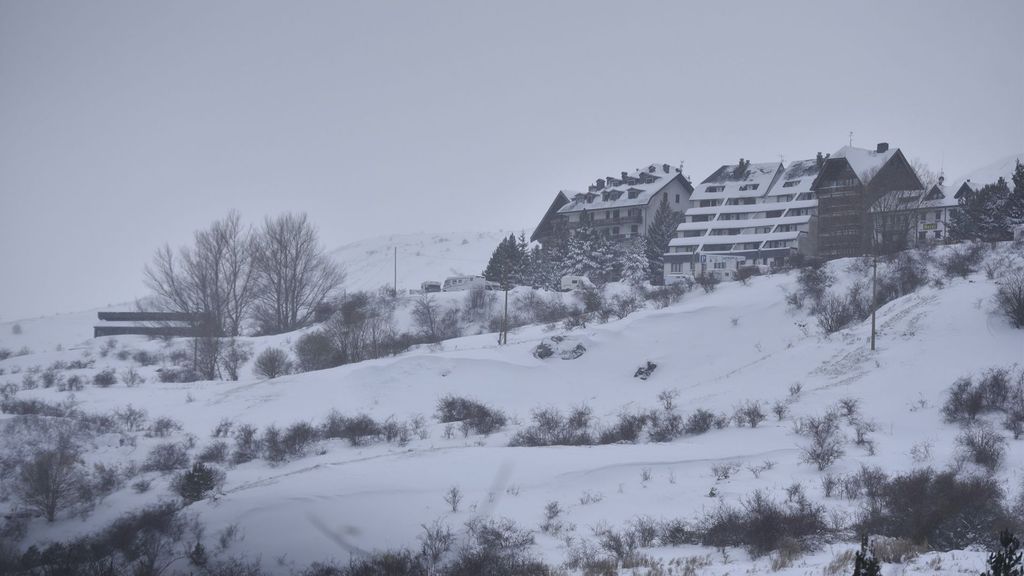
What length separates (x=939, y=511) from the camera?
1351cm

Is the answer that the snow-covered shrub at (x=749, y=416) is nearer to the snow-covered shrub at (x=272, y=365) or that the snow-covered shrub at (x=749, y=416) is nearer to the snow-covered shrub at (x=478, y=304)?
the snow-covered shrub at (x=272, y=365)

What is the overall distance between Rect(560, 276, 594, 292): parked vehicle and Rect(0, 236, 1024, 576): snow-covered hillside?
13.1m

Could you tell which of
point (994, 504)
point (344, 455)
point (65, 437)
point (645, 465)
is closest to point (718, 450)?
point (645, 465)

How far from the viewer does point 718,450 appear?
20312 millimetres

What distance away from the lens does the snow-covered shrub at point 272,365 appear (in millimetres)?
36625

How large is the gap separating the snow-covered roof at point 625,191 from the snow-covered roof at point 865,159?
1927 cm

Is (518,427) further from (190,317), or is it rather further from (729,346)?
(190,317)

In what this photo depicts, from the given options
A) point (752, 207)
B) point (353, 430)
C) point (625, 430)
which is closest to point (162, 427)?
point (353, 430)

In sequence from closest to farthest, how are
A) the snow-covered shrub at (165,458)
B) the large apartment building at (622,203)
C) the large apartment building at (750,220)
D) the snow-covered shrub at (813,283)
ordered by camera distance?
the snow-covered shrub at (165,458), the snow-covered shrub at (813,283), the large apartment building at (750,220), the large apartment building at (622,203)

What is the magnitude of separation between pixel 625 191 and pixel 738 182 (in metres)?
11.9

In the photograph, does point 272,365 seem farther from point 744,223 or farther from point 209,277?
point 744,223

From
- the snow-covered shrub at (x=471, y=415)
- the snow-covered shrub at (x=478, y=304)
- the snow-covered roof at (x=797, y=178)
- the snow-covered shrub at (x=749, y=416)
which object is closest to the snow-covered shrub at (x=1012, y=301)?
the snow-covered shrub at (x=749, y=416)

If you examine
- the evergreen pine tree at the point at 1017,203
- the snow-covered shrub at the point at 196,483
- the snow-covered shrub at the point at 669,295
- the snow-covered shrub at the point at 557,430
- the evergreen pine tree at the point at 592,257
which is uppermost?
the evergreen pine tree at the point at 1017,203

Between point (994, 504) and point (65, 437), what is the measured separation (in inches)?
864
